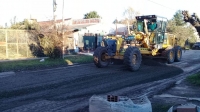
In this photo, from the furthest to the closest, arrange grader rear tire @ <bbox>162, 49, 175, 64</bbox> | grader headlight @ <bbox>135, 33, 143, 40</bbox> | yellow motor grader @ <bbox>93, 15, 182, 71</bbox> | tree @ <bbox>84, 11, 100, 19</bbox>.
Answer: tree @ <bbox>84, 11, 100, 19</bbox> < grader rear tire @ <bbox>162, 49, 175, 64</bbox> < grader headlight @ <bbox>135, 33, 143, 40</bbox> < yellow motor grader @ <bbox>93, 15, 182, 71</bbox>

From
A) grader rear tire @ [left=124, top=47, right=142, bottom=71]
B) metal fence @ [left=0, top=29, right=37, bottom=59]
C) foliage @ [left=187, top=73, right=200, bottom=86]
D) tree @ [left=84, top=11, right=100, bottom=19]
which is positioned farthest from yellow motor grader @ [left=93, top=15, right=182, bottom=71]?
tree @ [left=84, top=11, right=100, bottom=19]

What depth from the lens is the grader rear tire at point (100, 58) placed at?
635 inches

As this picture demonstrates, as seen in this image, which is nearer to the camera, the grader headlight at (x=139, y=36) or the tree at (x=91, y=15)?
the grader headlight at (x=139, y=36)

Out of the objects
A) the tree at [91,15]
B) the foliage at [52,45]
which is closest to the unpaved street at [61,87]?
the foliage at [52,45]

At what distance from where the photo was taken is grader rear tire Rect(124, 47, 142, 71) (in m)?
14.6

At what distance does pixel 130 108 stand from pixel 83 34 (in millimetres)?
29211

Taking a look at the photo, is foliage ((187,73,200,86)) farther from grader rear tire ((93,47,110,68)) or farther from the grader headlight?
grader rear tire ((93,47,110,68))

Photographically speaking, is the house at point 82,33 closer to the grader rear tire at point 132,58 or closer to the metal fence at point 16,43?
the metal fence at point 16,43

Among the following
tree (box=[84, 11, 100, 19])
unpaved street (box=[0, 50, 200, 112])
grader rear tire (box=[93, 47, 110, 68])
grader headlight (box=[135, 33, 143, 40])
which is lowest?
unpaved street (box=[0, 50, 200, 112])

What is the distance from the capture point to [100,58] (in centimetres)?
1625

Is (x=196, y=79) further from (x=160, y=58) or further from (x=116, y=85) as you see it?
(x=160, y=58)

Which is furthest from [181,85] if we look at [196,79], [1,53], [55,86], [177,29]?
[177,29]

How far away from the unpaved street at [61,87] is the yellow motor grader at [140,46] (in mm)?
792

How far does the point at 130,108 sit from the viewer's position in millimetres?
5762
